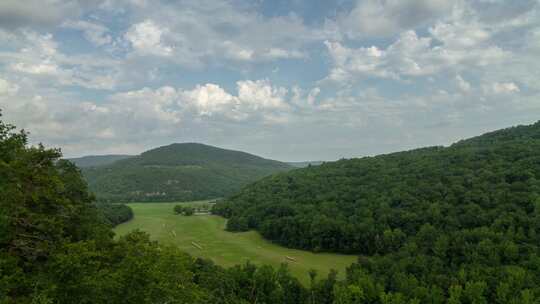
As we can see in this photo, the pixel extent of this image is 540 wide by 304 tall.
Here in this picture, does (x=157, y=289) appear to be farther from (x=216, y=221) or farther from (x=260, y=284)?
(x=216, y=221)

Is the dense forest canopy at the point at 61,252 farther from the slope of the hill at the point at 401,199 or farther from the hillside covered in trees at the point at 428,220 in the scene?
the slope of the hill at the point at 401,199

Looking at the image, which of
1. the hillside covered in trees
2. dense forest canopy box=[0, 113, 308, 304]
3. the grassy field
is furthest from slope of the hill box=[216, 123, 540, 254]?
dense forest canopy box=[0, 113, 308, 304]

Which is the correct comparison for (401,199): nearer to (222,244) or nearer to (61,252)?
(222,244)

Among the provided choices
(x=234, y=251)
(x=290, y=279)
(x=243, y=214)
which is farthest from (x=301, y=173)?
(x=290, y=279)

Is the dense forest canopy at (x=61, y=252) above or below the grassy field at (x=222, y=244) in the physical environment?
above

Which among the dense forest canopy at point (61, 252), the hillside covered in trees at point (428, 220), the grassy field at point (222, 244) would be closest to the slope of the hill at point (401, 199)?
the hillside covered in trees at point (428, 220)

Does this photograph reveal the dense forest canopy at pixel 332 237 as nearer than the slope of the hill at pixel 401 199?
Yes
